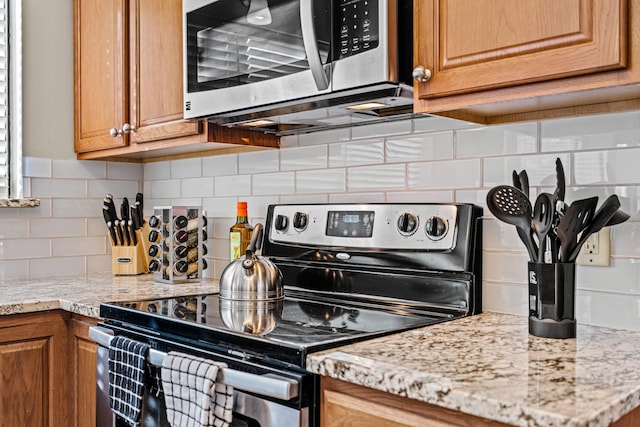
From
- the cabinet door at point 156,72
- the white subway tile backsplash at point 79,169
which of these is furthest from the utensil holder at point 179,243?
the white subway tile backsplash at point 79,169

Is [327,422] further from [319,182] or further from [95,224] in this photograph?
[95,224]

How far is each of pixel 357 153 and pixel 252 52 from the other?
1.48 feet

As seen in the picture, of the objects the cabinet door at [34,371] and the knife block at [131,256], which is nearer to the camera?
the cabinet door at [34,371]

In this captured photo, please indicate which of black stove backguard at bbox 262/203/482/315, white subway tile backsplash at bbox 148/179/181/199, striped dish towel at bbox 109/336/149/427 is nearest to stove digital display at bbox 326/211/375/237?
black stove backguard at bbox 262/203/482/315

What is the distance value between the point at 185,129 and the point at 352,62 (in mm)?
774

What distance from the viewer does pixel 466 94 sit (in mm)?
1318

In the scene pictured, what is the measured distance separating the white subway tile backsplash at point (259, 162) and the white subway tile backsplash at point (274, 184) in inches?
1.0

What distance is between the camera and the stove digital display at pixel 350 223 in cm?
178

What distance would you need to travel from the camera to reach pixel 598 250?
4.68 feet

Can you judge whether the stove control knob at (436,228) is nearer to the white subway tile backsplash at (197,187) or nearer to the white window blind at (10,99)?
the white subway tile backsplash at (197,187)

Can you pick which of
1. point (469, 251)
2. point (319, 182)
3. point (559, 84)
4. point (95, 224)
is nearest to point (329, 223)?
point (319, 182)

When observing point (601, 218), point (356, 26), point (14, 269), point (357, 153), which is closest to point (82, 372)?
point (14, 269)

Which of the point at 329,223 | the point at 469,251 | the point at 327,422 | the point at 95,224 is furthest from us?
the point at 95,224

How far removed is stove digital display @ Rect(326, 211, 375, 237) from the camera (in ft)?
5.85
